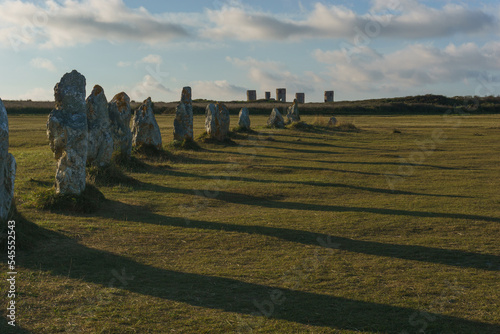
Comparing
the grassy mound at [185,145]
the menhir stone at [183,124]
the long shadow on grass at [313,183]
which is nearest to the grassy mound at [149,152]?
the long shadow on grass at [313,183]

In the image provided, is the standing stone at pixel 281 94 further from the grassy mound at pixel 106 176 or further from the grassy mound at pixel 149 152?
the grassy mound at pixel 106 176

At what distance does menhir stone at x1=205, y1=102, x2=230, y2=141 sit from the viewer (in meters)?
25.0

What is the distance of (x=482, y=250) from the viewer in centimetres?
837

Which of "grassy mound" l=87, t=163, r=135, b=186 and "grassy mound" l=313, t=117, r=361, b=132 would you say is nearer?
"grassy mound" l=87, t=163, r=135, b=186

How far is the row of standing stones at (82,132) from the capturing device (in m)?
7.91

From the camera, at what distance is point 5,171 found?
781 centimetres

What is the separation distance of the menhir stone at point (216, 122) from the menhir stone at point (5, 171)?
17133 mm

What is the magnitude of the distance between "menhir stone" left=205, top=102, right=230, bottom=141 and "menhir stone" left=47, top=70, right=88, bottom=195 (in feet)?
45.5

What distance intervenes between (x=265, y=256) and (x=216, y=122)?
58.2 feet

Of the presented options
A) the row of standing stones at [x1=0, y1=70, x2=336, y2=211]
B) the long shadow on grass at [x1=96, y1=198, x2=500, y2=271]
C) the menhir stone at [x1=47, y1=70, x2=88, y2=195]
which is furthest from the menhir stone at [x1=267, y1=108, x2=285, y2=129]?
the long shadow on grass at [x1=96, y1=198, x2=500, y2=271]

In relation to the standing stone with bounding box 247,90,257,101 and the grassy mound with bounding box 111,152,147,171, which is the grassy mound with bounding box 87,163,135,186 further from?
the standing stone with bounding box 247,90,257,101

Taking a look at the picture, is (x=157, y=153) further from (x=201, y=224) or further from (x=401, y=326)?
(x=401, y=326)

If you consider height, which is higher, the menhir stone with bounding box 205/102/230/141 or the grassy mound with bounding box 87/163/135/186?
the menhir stone with bounding box 205/102/230/141

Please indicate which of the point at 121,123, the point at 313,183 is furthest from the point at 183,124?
the point at 313,183
